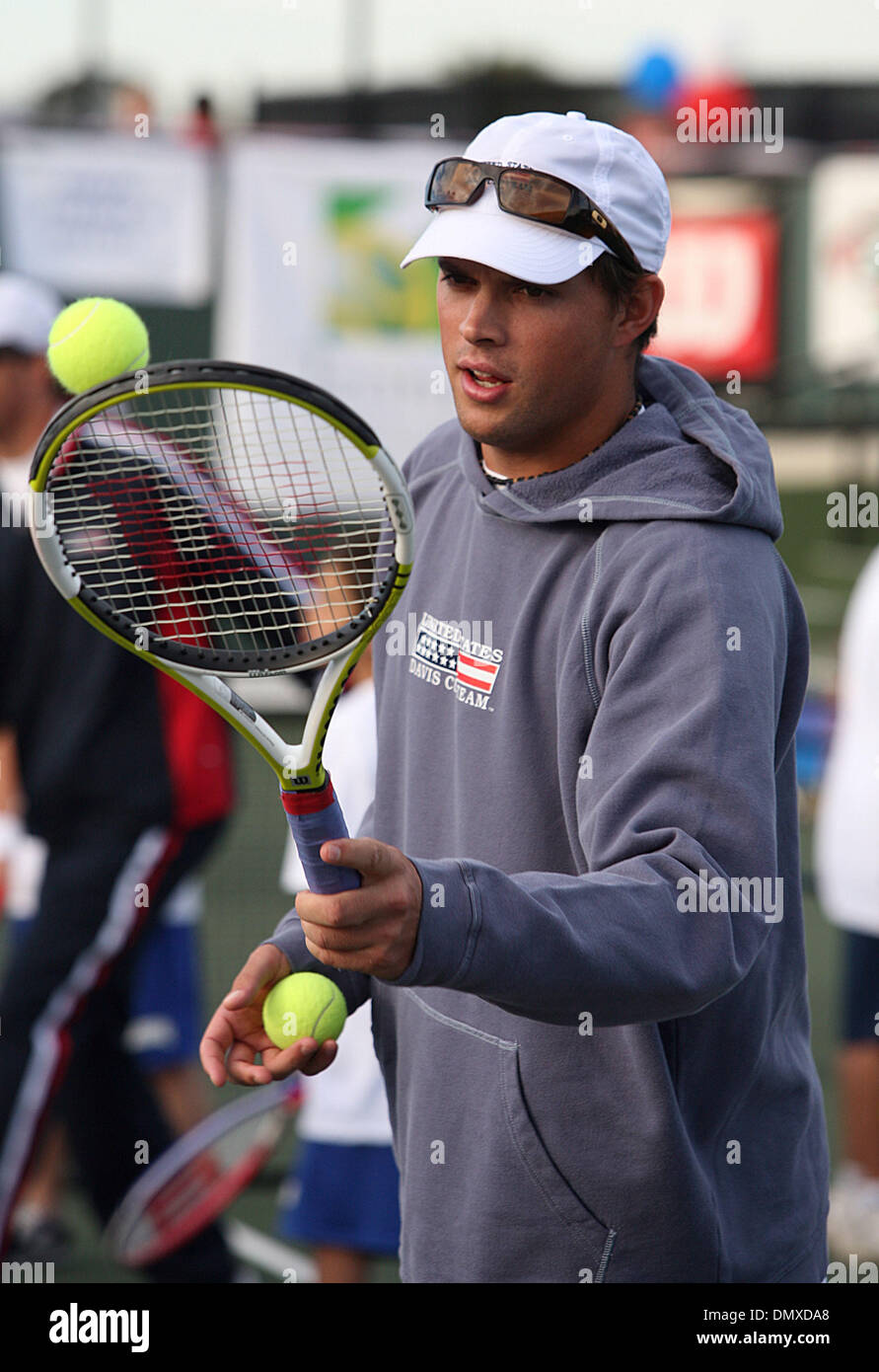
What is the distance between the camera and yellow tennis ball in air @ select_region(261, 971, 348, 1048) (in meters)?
1.83

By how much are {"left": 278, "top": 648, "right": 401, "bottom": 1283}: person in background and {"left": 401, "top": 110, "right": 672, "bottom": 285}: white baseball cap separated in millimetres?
1621

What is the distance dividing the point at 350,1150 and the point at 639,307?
208 cm

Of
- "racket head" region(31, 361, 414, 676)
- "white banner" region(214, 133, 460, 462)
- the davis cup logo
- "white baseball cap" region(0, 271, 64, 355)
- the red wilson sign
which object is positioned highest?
the red wilson sign

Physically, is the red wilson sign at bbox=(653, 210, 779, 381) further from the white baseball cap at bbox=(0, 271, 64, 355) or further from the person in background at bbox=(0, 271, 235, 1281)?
the person in background at bbox=(0, 271, 235, 1281)

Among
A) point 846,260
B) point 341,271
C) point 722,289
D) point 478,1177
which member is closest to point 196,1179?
point 478,1177

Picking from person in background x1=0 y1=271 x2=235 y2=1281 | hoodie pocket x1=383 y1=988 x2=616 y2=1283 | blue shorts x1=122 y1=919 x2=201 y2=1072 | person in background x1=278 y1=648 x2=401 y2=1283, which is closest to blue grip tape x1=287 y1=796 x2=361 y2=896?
hoodie pocket x1=383 y1=988 x2=616 y2=1283

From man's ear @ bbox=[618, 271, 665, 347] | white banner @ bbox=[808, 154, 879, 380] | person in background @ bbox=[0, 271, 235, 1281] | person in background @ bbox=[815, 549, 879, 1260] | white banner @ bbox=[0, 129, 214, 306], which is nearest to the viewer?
man's ear @ bbox=[618, 271, 665, 347]

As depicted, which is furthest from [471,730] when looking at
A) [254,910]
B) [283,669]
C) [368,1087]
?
[254,910]

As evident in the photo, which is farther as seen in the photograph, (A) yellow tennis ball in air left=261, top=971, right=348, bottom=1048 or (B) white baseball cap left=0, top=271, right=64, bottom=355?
(B) white baseball cap left=0, top=271, right=64, bottom=355

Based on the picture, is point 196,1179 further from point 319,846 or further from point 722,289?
point 722,289

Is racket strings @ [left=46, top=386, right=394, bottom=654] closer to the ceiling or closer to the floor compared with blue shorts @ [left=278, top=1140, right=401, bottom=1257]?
closer to the ceiling

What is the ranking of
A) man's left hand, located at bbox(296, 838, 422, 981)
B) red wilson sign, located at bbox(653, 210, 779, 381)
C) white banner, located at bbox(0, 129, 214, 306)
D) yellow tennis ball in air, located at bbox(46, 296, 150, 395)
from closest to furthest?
man's left hand, located at bbox(296, 838, 422, 981)
yellow tennis ball in air, located at bbox(46, 296, 150, 395)
white banner, located at bbox(0, 129, 214, 306)
red wilson sign, located at bbox(653, 210, 779, 381)

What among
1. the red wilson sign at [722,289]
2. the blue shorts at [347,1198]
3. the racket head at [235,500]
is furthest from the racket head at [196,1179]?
the red wilson sign at [722,289]
